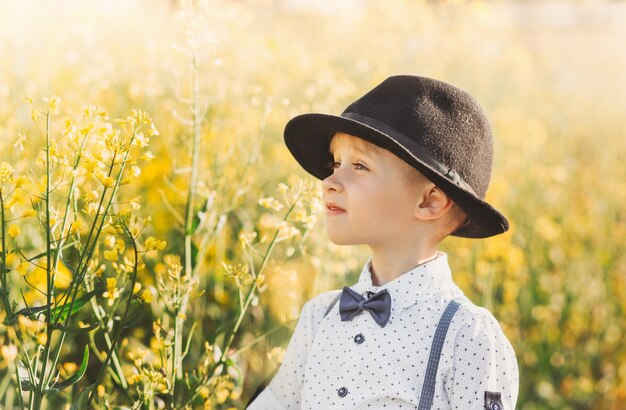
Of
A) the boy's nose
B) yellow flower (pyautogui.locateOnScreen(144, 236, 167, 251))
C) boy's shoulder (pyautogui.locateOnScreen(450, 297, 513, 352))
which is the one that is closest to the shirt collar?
boy's shoulder (pyautogui.locateOnScreen(450, 297, 513, 352))

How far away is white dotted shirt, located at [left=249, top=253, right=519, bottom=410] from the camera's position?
1.65m

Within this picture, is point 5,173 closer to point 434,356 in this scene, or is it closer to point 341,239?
point 341,239

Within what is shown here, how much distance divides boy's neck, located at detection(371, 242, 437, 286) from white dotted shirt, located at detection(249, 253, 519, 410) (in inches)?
1.2

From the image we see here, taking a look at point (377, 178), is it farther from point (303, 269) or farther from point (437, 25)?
point (437, 25)

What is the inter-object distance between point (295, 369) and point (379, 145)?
1.93ft

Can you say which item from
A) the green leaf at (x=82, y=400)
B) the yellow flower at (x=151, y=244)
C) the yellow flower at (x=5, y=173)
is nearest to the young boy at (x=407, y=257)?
the yellow flower at (x=151, y=244)

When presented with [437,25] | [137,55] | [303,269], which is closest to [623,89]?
[437,25]

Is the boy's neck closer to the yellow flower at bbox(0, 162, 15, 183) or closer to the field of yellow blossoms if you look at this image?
the field of yellow blossoms

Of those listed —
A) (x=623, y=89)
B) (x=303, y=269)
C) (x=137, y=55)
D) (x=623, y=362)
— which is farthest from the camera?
(x=623, y=89)

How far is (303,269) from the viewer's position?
329 centimetres

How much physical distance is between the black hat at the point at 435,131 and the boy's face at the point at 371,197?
2.5 inches

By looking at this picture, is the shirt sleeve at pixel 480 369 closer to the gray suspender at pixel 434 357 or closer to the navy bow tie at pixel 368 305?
the gray suspender at pixel 434 357

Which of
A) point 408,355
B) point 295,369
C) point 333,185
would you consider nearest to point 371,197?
point 333,185

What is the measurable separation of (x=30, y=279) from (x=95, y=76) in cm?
124
